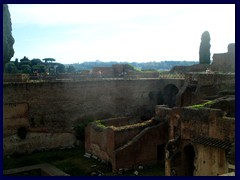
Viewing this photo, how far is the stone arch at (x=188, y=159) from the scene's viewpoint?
15.1m

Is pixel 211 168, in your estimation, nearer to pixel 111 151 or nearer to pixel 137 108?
pixel 111 151

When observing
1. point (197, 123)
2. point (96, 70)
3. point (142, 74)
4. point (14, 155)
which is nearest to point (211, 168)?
point (197, 123)

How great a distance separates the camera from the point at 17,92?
23766mm

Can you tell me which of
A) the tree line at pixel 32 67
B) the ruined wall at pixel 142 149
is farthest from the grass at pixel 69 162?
the tree line at pixel 32 67

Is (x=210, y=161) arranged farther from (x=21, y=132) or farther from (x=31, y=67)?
(x=31, y=67)

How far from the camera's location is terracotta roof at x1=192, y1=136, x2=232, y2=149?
41.0 ft

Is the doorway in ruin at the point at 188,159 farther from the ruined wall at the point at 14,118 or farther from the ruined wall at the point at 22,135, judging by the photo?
the ruined wall at the point at 14,118

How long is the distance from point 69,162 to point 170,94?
43.6 ft

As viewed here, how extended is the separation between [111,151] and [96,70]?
18.9m

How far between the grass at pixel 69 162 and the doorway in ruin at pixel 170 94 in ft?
32.2

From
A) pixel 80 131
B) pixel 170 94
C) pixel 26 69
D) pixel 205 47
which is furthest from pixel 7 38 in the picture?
pixel 205 47

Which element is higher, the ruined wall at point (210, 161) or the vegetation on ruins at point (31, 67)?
the vegetation on ruins at point (31, 67)

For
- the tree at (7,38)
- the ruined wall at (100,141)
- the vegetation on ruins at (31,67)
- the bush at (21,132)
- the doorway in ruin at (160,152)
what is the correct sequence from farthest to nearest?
the vegetation on ruins at (31,67), the tree at (7,38), the bush at (21,132), the doorway in ruin at (160,152), the ruined wall at (100,141)

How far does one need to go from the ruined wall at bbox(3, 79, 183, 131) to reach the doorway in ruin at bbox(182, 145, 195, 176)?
1196 cm
